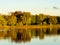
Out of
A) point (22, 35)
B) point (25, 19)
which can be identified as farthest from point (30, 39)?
point (25, 19)

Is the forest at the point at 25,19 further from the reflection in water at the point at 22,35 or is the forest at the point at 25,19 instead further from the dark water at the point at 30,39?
the dark water at the point at 30,39

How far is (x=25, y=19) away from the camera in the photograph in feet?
172

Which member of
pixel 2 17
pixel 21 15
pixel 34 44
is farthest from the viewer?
pixel 21 15

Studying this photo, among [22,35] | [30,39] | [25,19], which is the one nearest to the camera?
[30,39]

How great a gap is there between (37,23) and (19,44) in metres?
34.0

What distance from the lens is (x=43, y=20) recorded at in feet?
189

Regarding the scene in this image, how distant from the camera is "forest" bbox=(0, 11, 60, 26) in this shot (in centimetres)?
4983

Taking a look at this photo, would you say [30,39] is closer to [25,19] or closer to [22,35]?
[22,35]

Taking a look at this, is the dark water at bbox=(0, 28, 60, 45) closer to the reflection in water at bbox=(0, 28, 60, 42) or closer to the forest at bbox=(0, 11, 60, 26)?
the reflection in water at bbox=(0, 28, 60, 42)

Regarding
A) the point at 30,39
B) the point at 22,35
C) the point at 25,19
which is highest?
the point at 30,39

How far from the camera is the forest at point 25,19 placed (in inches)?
1962

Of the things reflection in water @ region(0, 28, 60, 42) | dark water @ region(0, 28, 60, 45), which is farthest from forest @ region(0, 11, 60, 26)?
dark water @ region(0, 28, 60, 45)

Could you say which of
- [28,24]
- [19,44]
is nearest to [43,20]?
[28,24]

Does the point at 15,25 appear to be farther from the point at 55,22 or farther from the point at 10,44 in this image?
the point at 10,44
